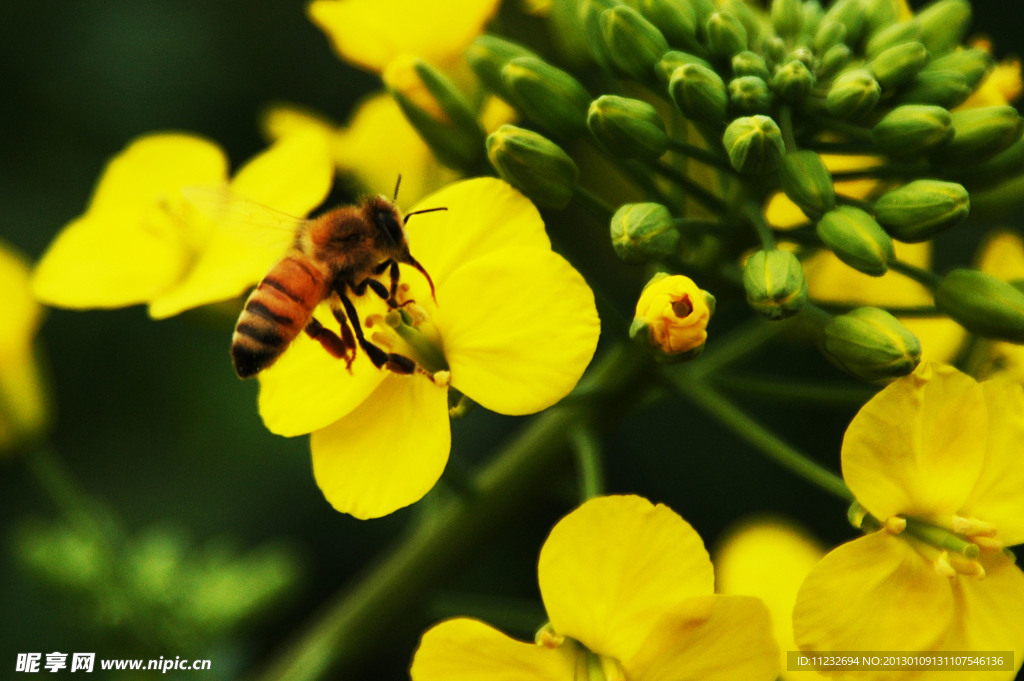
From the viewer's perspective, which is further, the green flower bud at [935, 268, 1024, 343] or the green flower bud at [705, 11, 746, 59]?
the green flower bud at [705, 11, 746, 59]

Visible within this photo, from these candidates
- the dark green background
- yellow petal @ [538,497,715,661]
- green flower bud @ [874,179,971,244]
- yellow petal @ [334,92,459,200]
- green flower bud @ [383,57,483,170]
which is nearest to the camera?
yellow petal @ [538,497,715,661]

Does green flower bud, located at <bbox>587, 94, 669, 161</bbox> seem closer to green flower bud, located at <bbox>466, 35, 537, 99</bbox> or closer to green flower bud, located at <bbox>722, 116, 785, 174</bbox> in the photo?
green flower bud, located at <bbox>722, 116, 785, 174</bbox>

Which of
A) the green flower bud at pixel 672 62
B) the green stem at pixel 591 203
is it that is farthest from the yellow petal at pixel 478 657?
the green flower bud at pixel 672 62

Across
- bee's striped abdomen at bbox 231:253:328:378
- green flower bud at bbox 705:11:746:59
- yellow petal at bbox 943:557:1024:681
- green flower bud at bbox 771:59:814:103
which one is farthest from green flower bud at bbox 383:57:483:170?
yellow petal at bbox 943:557:1024:681

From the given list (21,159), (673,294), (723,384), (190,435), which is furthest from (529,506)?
(21,159)

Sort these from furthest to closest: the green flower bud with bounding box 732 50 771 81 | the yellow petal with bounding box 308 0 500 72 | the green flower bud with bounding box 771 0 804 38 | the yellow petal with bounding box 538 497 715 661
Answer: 1. the yellow petal with bounding box 308 0 500 72
2. the green flower bud with bounding box 771 0 804 38
3. the green flower bud with bounding box 732 50 771 81
4. the yellow petal with bounding box 538 497 715 661

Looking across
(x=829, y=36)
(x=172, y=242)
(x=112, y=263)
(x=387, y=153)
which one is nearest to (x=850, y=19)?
(x=829, y=36)

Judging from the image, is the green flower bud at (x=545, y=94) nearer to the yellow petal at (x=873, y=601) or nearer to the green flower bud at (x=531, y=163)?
the green flower bud at (x=531, y=163)
